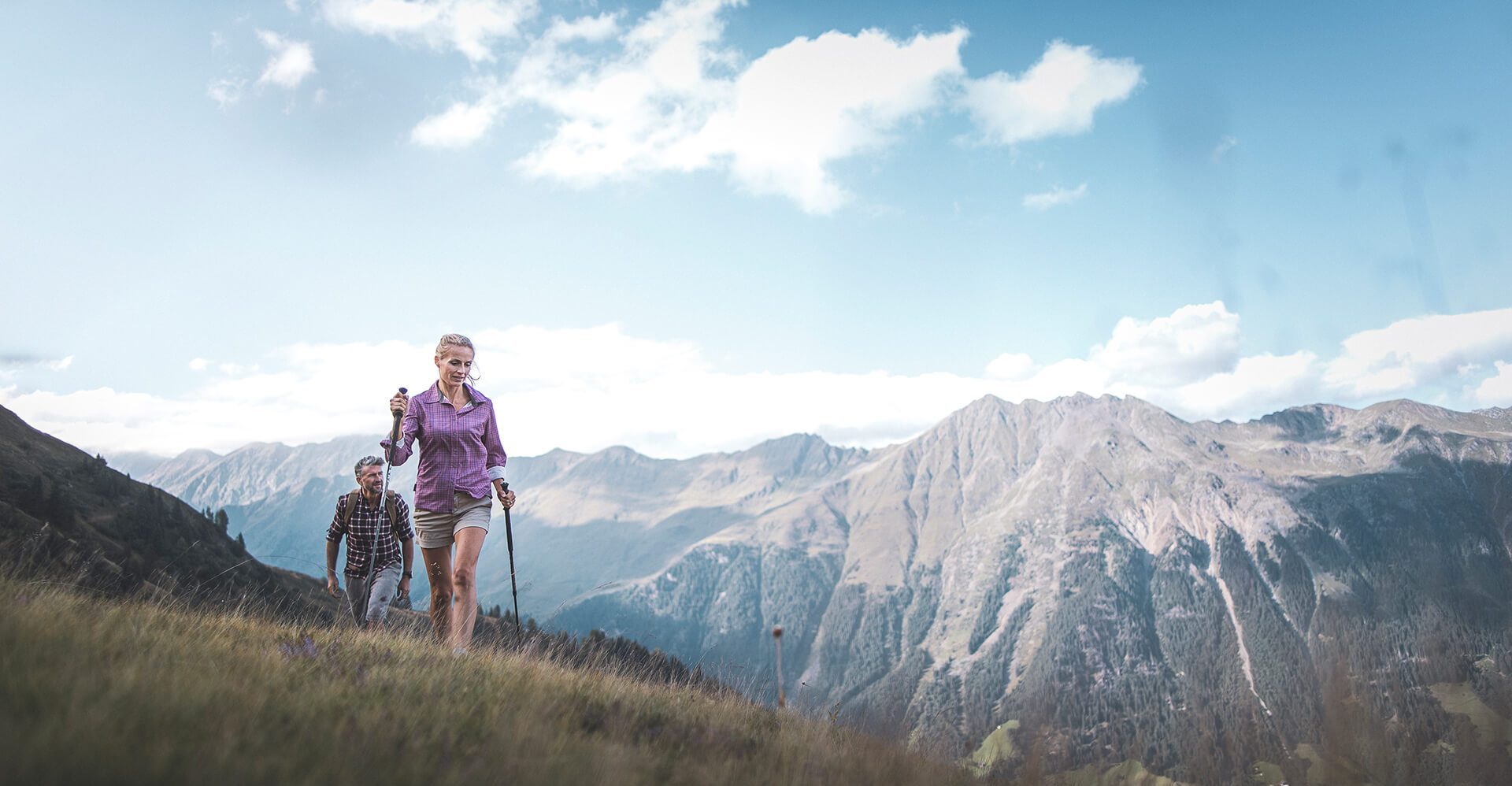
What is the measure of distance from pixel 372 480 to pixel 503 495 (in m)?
3.79

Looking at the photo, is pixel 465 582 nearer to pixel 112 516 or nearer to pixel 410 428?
pixel 410 428

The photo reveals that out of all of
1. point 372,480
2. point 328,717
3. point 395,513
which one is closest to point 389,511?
point 395,513

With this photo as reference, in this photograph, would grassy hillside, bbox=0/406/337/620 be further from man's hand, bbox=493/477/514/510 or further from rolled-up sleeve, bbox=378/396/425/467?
man's hand, bbox=493/477/514/510

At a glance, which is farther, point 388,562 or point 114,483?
point 114,483

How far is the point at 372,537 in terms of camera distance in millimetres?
11555

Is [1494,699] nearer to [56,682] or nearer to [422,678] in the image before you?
[422,678]

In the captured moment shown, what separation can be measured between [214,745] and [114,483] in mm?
114352

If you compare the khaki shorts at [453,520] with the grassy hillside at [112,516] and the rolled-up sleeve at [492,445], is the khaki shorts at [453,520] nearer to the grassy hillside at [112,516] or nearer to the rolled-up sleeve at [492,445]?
the rolled-up sleeve at [492,445]

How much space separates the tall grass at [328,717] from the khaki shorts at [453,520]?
2.01 meters

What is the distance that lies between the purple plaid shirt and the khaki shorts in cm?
8

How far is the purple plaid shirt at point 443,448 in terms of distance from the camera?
30.2 feet

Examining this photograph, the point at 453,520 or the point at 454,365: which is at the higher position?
the point at 454,365

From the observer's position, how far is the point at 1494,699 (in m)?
4.89

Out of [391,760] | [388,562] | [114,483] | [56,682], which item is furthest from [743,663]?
[114,483]
